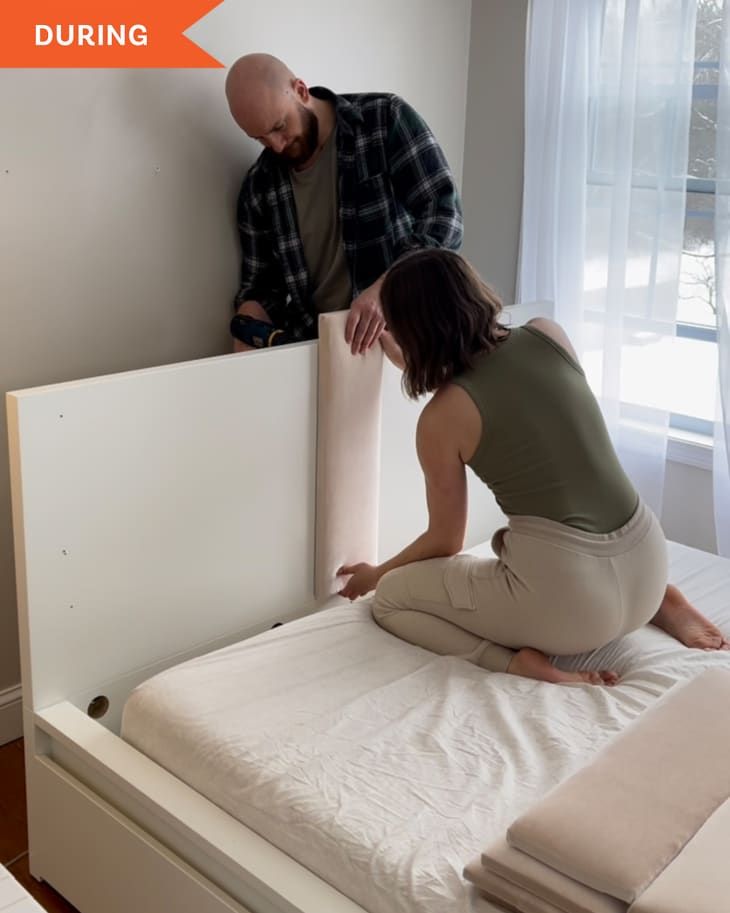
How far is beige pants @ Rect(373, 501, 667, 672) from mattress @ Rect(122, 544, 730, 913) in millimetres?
50

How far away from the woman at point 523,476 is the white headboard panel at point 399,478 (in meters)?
0.49

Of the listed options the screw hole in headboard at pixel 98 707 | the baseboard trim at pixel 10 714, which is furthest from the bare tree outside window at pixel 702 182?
the baseboard trim at pixel 10 714

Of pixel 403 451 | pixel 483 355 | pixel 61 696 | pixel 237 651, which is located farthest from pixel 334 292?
pixel 61 696

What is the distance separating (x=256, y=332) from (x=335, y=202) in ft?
1.11

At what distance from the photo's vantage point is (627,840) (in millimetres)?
1319

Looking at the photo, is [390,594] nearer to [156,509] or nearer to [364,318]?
[156,509]

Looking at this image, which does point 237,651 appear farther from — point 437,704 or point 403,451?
point 403,451

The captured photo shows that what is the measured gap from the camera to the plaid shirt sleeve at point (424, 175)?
2.41 m

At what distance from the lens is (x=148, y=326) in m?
2.42

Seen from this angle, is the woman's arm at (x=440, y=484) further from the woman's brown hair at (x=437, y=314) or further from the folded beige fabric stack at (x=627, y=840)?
the folded beige fabric stack at (x=627, y=840)

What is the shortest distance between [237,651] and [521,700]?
494 mm

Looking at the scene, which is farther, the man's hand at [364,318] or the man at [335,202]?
the man at [335,202]

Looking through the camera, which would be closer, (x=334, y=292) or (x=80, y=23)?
(x=80, y=23)

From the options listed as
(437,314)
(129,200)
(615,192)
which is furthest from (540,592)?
(615,192)
